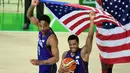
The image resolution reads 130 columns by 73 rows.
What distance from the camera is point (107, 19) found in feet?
21.0

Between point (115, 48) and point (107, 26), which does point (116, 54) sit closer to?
point (115, 48)

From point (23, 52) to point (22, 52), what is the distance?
3 cm

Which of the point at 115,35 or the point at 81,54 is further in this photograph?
the point at 115,35

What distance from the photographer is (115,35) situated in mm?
7285

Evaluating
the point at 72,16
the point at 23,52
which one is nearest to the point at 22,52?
the point at 23,52

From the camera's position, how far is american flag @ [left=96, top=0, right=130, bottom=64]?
7.13 metres

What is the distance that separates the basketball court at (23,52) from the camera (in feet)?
32.1

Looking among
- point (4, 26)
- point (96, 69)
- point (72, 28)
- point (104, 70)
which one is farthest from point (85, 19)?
point (4, 26)

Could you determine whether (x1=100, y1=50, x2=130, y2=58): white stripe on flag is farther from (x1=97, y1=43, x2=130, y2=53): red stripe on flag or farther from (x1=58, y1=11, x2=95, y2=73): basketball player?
(x1=58, y1=11, x2=95, y2=73): basketball player

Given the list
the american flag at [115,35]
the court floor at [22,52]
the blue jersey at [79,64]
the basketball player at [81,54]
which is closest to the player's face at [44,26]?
the basketball player at [81,54]

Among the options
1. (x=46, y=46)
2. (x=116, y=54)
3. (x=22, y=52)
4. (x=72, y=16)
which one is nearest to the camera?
(x=46, y=46)

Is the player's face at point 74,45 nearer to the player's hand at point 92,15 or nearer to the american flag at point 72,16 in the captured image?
the player's hand at point 92,15

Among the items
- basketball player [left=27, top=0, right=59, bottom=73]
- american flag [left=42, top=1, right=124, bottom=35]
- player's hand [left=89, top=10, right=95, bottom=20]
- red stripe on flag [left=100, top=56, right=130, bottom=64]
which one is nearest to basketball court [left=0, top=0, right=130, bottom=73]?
red stripe on flag [left=100, top=56, right=130, bottom=64]

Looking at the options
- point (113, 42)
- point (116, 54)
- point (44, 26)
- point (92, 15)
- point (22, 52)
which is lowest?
point (22, 52)
